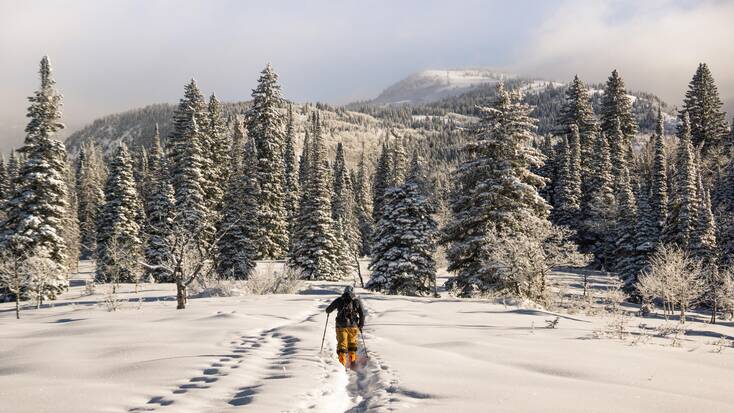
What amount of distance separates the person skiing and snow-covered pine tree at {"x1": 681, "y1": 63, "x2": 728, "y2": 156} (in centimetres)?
9069

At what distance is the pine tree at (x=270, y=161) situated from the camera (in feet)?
170

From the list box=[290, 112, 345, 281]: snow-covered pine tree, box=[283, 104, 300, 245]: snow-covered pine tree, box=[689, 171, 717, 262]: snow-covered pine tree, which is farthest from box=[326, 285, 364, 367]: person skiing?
box=[283, 104, 300, 245]: snow-covered pine tree

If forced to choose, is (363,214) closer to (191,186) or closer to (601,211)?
(601,211)

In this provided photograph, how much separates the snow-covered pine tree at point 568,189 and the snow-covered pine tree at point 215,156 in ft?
142

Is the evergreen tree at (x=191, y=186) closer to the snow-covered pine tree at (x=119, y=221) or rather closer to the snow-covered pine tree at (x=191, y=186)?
the snow-covered pine tree at (x=191, y=186)

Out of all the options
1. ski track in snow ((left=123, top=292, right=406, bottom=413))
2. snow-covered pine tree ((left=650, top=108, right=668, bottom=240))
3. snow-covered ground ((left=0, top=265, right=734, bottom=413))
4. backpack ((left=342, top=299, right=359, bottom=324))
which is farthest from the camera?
snow-covered pine tree ((left=650, top=108, right=668, bottom=240))

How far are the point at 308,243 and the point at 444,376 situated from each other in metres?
38.8

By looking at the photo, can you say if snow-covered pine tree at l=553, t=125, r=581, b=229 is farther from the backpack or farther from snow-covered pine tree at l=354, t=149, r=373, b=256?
the backpack

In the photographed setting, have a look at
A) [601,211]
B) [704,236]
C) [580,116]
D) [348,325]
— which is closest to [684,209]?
[704,236]

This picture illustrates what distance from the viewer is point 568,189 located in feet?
218

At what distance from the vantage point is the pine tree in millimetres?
51812

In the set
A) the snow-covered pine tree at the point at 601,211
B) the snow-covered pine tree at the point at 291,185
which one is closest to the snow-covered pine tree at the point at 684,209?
the snow-covered pine tree at the point at 601,211

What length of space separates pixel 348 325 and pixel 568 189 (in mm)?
62235

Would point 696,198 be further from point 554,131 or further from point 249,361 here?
point 249,361
